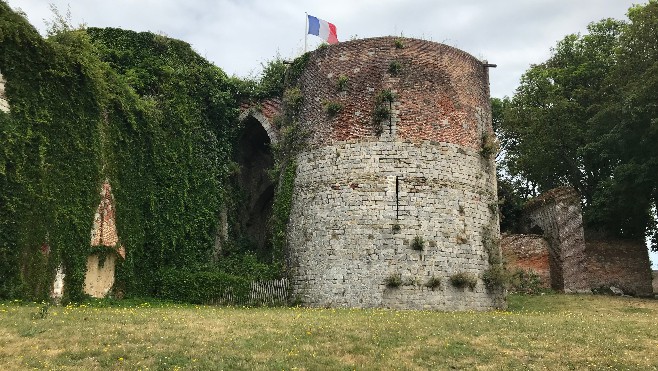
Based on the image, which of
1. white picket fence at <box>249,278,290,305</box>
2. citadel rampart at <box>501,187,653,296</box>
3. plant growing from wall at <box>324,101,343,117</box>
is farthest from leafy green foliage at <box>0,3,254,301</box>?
citadel rampart at <box>501,187,653,296</box>

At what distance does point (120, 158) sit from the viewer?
1867 cm

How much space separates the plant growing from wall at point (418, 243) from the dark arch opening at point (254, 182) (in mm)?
7628

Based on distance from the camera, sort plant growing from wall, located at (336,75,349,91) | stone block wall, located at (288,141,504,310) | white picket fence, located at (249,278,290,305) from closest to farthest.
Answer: stone block wall, located at (288,141,504,310) < white picket fence, located at (249,278,290,305) < plant growing from wall, located at (336,75,349,91)

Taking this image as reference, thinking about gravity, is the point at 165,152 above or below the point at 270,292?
above

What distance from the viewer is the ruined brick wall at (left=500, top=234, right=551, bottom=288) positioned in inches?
987

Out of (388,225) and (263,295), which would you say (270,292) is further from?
(388,225)

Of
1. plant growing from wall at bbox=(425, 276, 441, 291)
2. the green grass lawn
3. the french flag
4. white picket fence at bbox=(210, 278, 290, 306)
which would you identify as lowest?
the green grass lawn

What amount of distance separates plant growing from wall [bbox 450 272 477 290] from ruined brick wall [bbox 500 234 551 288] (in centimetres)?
746

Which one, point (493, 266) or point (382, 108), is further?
point (382, 108)

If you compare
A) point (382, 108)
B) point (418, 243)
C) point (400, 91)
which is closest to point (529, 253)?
point (418, 243)

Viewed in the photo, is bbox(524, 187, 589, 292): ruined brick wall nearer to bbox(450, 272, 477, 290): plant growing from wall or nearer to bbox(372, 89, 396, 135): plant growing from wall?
bbox(450, 272, 477, 290): plant growing from wall

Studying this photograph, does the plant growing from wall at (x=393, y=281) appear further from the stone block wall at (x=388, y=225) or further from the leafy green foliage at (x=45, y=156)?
the leafy green foliage at (x=45, y=156)

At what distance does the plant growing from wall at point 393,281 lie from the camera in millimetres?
17516

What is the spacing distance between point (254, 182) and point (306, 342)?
50.1 feet
